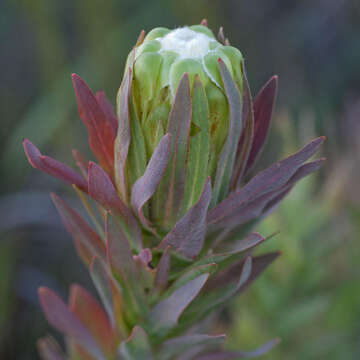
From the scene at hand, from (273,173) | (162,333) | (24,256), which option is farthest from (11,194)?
(273,173)

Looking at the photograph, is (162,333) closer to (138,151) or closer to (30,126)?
(138,151)

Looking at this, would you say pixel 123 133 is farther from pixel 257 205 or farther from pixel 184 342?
pixel 184 342

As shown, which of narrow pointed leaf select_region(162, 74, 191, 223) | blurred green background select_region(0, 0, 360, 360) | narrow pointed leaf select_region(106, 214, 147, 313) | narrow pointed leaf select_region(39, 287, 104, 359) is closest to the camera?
narrow pointed leaf select_region(162, 74, 191, 223)

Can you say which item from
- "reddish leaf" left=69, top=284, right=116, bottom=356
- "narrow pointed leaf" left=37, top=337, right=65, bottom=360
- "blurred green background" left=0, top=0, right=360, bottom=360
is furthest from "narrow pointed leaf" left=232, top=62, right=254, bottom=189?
"blurred green background" left=0, top=0, right=360, bottom=360

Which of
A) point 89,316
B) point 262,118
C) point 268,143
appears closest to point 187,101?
point 262,118

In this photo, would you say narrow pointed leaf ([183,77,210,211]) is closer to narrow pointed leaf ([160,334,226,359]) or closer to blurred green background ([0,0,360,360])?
narrow pointed leaf ([160,334,226,359])

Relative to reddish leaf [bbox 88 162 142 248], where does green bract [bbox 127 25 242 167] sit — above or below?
above

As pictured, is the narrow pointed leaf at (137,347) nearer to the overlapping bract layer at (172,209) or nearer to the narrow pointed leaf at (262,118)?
the overlapping bract layer at (172,209)
